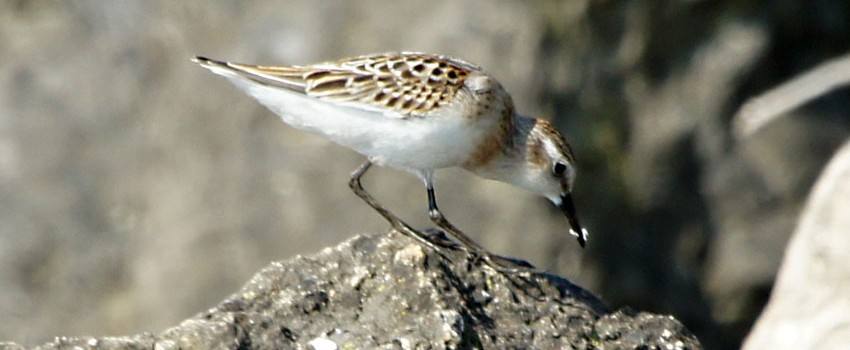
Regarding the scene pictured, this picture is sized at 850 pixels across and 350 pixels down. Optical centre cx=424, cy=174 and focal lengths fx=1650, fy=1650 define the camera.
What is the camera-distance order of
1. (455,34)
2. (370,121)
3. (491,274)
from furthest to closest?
1. (455,34)
2. (370,121)
3. (491,274)

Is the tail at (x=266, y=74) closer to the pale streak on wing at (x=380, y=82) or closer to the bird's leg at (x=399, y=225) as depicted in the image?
the pale streak on wing at (x=380, y=82)

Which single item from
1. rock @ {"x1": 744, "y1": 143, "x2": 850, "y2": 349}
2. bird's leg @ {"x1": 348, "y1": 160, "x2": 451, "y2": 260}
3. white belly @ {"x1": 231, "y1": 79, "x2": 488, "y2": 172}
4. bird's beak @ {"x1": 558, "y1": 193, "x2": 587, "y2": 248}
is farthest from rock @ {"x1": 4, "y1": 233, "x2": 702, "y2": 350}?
bird's beak @ {"x1": 558, "y1": 193, "x2": 587, "y2": 248}

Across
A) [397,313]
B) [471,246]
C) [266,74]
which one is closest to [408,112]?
[266,74]

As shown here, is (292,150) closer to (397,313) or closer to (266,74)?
(266,74)

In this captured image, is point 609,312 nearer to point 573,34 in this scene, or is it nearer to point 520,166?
point 520,166

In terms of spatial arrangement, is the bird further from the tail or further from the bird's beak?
the bird's beak

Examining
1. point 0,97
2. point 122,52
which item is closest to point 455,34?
point 122,52
